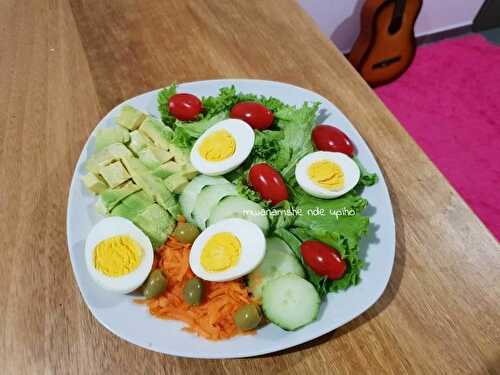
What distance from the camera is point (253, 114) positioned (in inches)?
62.8

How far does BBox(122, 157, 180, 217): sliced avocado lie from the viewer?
147 cm

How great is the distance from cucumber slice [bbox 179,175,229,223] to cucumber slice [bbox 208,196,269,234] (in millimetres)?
124

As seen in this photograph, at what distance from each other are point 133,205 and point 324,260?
2.40ft

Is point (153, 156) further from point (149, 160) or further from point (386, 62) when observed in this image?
point (386, 62)

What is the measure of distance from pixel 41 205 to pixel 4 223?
16cm

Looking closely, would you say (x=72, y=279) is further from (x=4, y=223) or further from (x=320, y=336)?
(x=320, y=336)

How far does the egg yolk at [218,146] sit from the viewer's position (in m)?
1.50

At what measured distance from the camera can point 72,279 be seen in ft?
4.68

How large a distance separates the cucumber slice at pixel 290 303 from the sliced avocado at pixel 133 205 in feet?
1.86

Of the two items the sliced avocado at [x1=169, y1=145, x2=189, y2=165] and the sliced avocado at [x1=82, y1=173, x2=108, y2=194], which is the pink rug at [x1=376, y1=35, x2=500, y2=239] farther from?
the sliced avocado at [x1=82, y1=173, x2=108, y2=194]

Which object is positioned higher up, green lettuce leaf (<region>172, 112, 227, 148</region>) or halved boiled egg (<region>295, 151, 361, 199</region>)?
green lettuce leaf (<region>172, 112, 227, 148</region>)

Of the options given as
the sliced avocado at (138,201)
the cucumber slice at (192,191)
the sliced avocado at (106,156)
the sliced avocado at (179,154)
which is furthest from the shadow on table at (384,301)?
the sliced avocado at (106,156)

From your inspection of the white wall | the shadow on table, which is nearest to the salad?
the shadow on table

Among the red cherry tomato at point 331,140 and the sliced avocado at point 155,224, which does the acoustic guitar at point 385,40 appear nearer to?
the red cherry tomato at point 331,140
